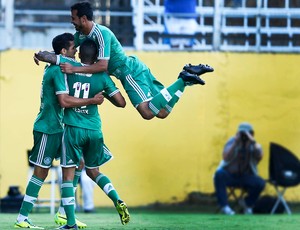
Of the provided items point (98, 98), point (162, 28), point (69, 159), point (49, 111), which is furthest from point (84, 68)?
point (162, 28)

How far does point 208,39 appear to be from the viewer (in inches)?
Answer: 794

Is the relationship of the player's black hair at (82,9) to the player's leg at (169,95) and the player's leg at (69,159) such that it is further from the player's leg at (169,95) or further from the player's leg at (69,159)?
the player's leg at (69,159)

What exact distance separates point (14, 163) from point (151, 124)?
223 cm

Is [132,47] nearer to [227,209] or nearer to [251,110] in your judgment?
[251,110]

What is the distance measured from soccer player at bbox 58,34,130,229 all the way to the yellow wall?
7.20 metres

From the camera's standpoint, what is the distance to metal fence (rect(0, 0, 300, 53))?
20.0 metres

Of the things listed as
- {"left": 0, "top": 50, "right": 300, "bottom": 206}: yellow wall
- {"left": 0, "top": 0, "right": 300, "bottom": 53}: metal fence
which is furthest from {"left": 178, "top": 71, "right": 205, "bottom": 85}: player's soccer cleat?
{"left": 0, "top": 0, "right": 300, "bottom": 53}: metal fence

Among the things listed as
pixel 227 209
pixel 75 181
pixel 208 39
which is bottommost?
pixel 227 209

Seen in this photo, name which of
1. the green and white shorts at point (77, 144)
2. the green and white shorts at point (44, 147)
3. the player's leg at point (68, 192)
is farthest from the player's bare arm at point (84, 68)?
the player's leg at point (68, 192)

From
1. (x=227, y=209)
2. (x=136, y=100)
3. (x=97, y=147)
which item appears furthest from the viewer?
(x=227, y=209)

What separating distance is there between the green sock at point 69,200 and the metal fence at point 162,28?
324 inches

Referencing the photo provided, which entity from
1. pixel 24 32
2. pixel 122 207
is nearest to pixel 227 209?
pixel 24 32

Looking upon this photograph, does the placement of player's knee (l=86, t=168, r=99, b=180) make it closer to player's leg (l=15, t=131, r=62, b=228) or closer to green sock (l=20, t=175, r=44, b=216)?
player's leg (l=15, t=131, r=62, b=228)

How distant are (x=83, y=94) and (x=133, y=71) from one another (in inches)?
56.3
